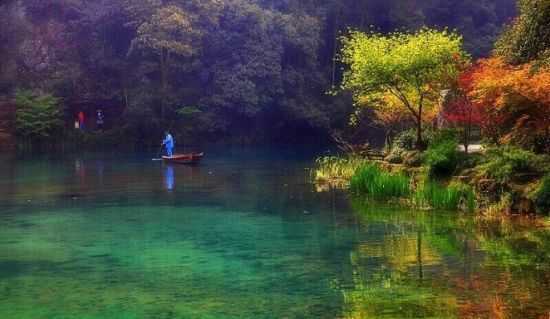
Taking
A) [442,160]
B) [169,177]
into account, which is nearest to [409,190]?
[442,160]

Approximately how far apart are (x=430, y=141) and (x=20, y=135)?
35692mm

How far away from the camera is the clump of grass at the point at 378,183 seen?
23500 millimetres

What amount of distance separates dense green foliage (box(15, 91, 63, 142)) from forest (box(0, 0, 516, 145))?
8 cm

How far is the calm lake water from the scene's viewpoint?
38.0ft

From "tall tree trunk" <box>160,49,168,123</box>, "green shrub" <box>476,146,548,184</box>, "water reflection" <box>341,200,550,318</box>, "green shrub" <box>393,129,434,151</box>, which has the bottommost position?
"water reflection" <box>341,200,550,318</box>

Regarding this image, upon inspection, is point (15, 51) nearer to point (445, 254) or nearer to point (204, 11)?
point (204, 11)

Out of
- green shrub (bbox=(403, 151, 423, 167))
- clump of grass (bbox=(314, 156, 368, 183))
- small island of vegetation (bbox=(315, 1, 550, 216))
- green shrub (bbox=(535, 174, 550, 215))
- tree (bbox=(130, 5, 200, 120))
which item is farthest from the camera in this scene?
tree (bbox=(130, 5, 200, 120))

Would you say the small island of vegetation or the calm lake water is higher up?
the small island of vegetation

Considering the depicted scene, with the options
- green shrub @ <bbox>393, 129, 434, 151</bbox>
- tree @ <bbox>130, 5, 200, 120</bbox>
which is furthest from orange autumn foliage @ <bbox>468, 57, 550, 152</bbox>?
tree @ <bbox>130, 5, 200, 120</bbox>

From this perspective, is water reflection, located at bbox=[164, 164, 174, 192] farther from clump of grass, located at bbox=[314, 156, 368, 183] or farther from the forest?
the forest

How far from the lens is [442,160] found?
22719 millimetres

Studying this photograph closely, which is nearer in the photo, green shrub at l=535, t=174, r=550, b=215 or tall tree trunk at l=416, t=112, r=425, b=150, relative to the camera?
green shrub at l=535, t=174, r=550, b=215

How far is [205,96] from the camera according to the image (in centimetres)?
5591

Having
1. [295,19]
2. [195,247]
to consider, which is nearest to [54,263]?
[195,247]
